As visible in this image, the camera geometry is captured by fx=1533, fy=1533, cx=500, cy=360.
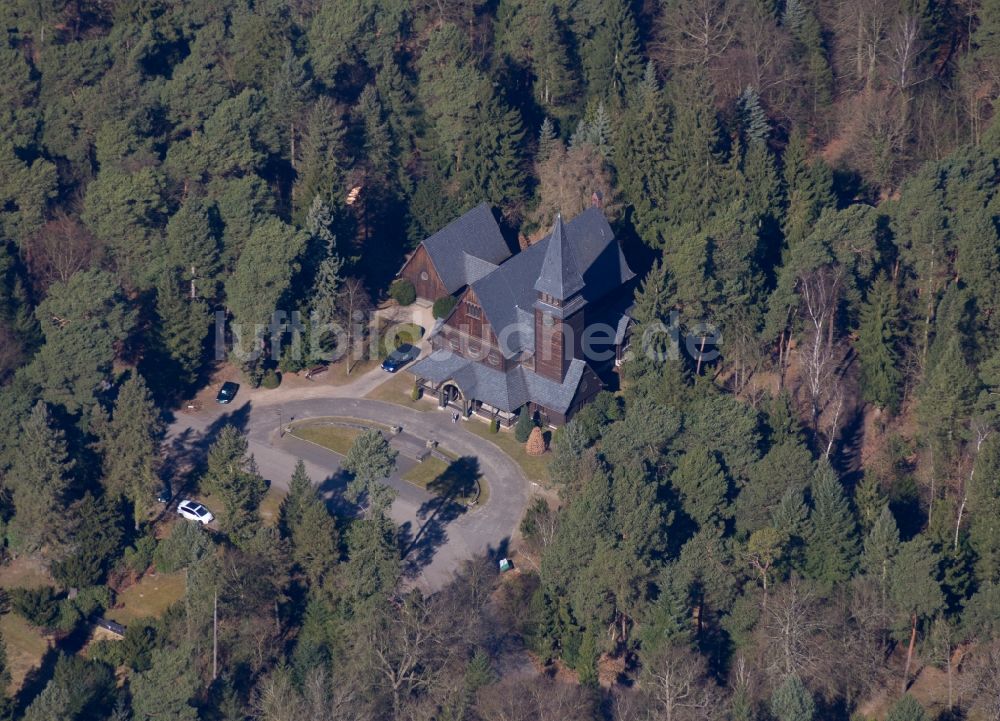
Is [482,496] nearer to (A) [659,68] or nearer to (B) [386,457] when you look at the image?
(B) [386,457]

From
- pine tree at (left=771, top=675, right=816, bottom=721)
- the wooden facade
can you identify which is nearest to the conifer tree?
the wooden facade

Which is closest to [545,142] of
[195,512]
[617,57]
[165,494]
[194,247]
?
[617,57]

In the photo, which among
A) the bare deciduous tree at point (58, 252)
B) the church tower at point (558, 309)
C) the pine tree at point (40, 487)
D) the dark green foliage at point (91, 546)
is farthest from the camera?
the bare deciduous tree at point (58, 252)

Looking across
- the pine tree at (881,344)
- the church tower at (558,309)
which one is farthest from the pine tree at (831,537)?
the church tower at (558,309)

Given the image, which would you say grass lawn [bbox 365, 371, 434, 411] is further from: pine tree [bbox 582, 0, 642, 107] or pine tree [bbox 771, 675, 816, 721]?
pine tree [bbox 771, 675, 816, 721]

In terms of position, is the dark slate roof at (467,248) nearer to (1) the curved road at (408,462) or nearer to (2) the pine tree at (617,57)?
(1) the curved road at (408,462)

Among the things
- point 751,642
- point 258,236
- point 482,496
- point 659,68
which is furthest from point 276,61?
point 751,642

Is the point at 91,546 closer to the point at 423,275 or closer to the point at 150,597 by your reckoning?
the point at 150,597
